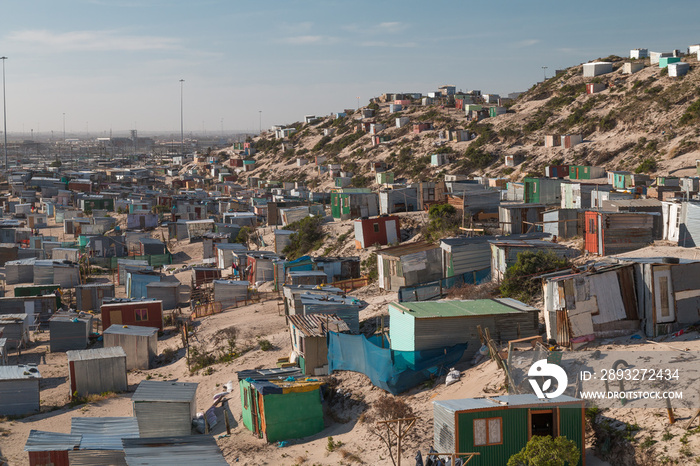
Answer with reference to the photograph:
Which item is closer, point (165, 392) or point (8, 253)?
point (165, 392)

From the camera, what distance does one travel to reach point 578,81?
67.0 m

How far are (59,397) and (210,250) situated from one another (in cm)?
1983

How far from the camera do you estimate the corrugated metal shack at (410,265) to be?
960 inches

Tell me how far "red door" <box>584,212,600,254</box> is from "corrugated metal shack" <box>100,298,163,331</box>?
14.9m

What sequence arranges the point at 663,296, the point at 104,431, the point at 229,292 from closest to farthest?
1. the point at 663,296
2. the point at 104,431
3. the point at 229,292

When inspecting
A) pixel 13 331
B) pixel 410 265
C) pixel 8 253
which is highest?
pixel 410 265

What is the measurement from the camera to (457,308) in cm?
1639

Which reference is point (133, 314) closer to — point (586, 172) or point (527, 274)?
point (527, 274)

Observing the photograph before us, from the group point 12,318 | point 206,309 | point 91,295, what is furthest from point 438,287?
point 91,295

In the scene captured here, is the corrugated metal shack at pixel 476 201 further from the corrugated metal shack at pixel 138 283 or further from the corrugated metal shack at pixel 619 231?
the corrugated metal shack at pixel 138 283

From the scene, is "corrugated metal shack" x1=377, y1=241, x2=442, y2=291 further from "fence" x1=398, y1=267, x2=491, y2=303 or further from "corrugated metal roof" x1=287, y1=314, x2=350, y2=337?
"corrugated metal roof" x1=287, y1=314, x2=350, y2=337

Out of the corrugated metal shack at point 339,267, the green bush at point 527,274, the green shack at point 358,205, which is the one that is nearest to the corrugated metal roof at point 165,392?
the green bush at point 527,274

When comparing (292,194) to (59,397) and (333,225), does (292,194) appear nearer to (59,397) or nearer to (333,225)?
(333,225)

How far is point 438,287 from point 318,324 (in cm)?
464
